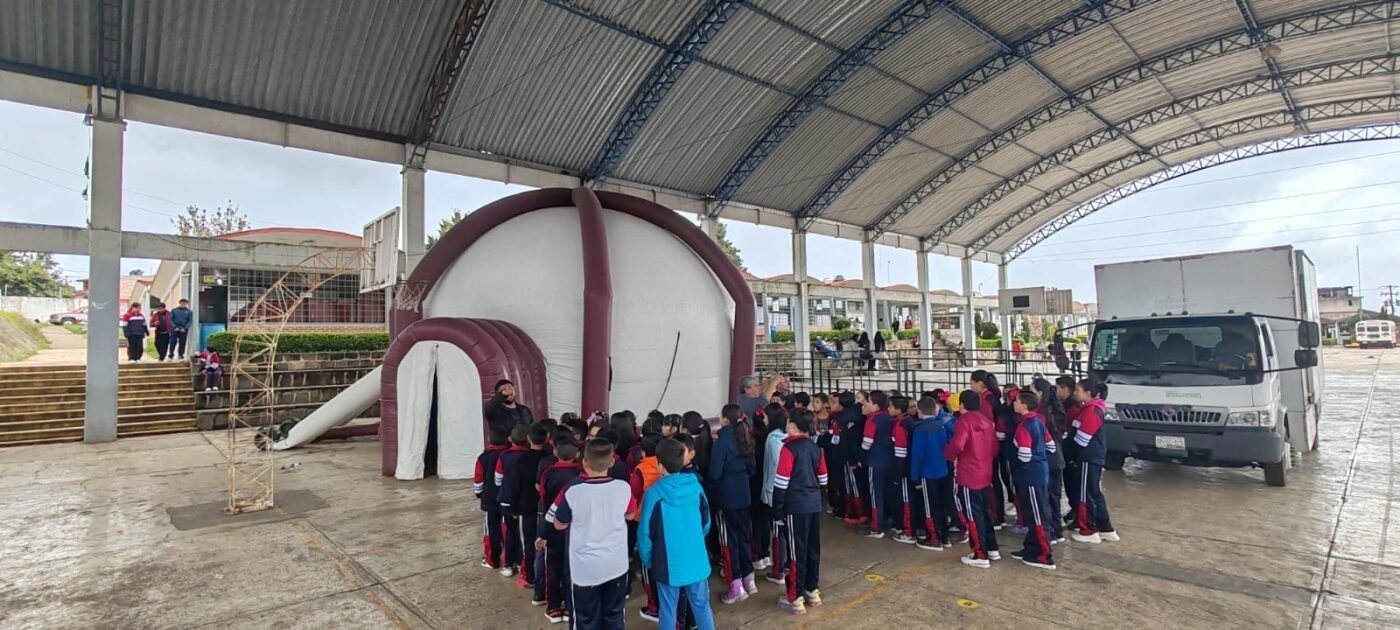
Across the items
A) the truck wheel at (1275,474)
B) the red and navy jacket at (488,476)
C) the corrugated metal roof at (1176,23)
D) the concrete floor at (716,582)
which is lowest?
the concrete floor at (716,582)

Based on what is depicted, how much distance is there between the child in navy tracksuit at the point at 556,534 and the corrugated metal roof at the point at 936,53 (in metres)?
17.3

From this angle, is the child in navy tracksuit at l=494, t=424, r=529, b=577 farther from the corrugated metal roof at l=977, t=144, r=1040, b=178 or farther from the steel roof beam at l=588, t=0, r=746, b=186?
the corrugated metal roof at l=977, t=144, r=1040, b=178

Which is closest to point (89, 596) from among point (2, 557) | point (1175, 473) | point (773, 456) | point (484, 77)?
point (2, 557)

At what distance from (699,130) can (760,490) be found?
16041mm

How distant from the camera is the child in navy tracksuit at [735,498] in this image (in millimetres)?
4844

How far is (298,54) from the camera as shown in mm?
13898

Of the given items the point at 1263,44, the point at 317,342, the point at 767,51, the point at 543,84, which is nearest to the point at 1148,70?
the point at 1263,44

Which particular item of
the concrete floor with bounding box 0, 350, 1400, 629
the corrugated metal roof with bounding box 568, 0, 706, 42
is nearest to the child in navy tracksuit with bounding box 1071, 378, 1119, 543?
the concrete floor with bounding box 0, 350, 1400, 629

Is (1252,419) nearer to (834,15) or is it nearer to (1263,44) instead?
(834,15)

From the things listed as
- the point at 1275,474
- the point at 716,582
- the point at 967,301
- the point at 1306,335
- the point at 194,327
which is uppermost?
the point at 967,301

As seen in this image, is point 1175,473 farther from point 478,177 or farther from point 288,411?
point 288,411

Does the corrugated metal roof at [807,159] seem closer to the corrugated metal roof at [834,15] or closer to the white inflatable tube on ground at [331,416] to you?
the corrugated metal roof at [834,15]

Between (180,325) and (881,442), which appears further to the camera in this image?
(180,325)

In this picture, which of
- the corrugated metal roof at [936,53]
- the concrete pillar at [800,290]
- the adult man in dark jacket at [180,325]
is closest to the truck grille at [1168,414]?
the corrugated metal roof at [936,53]
